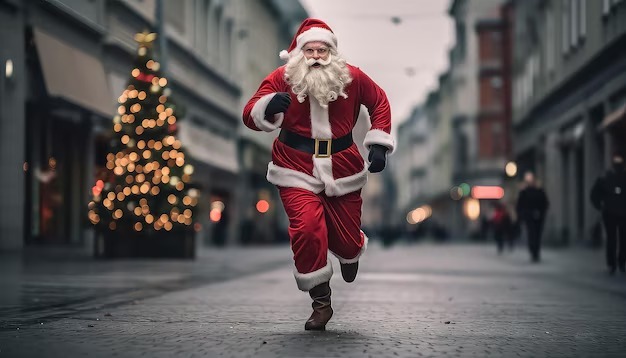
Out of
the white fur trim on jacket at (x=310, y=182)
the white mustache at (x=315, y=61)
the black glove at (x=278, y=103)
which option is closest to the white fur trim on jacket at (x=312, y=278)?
the white fur trim on jacket at (x=310, y=182)

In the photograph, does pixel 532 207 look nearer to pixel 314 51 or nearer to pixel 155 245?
pixel 155 245

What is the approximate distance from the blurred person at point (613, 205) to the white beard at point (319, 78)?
362 inches

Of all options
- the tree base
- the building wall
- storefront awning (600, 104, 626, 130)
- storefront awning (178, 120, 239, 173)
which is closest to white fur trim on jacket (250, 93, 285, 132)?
the building wall

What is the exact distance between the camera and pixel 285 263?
22969mm

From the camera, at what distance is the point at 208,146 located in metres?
42.0

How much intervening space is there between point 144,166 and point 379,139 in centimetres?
1416

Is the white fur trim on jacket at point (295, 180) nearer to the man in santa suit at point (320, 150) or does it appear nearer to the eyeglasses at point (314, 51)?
the man in santa suit at point (320, 150)

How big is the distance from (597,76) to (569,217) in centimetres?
824

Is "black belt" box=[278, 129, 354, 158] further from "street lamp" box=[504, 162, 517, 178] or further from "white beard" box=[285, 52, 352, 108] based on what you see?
"street lamp" box=[504, 162, 517, 178]

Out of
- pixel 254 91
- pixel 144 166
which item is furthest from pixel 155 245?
pixel 254 91

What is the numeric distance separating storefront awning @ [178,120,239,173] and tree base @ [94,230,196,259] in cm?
1227

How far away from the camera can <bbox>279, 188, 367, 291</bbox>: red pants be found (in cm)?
749

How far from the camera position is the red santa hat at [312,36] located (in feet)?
26.3

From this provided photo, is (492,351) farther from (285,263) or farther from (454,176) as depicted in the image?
(454,176)
